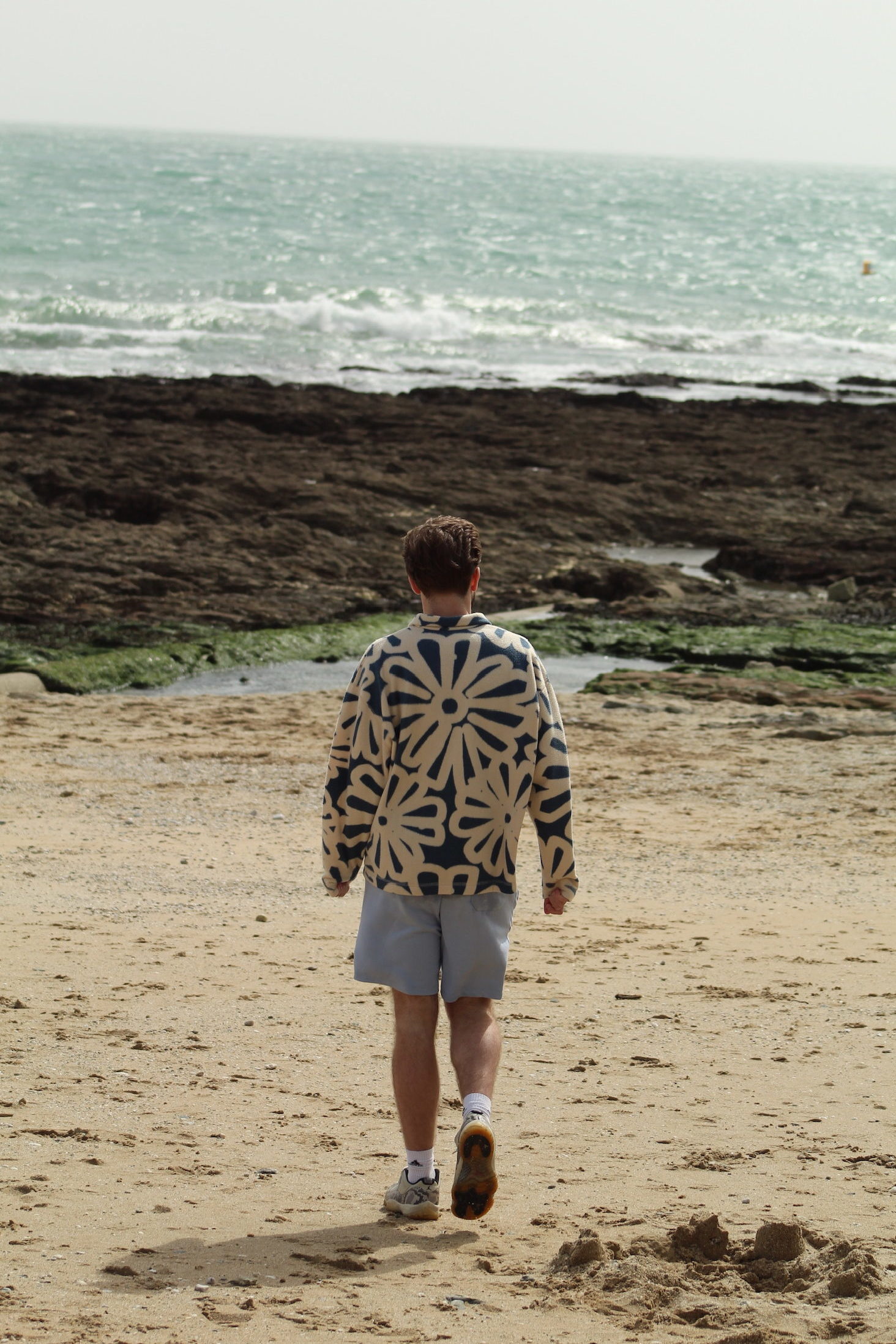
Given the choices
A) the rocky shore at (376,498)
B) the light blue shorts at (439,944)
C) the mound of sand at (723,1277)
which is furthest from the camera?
the rocky shore at (376,498)

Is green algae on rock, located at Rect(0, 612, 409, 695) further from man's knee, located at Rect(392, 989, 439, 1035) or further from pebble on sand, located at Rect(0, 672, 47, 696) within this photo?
man's knee, located at Rect(392, 989, 439, 1035)

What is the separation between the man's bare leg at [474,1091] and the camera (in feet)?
10.1

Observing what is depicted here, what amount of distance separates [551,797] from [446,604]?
0.54m

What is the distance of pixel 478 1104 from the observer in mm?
3207

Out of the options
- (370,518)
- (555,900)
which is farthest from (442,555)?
(370,518)

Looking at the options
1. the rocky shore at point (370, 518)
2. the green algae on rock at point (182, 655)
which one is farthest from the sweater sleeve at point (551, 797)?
the rocky shore at point (370, 518)

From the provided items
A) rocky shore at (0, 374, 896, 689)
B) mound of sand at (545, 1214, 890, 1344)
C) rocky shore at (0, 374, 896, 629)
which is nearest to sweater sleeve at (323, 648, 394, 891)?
mound of sand at (545, 1214, 890, 1344)

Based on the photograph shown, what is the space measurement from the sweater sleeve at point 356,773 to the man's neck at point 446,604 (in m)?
0.18

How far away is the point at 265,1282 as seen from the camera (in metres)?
2.97

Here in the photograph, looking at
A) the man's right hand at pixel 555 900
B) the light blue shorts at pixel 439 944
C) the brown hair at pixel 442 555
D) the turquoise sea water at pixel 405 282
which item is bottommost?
the light blue shorts at pixel 439 944

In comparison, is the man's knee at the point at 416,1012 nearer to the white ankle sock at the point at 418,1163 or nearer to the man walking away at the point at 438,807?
the man walking away at the point at 438,807

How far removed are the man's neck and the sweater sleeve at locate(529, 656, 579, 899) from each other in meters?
0.22

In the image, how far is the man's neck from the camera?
132 inches

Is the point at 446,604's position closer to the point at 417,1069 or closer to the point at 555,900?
the point at 555,900
